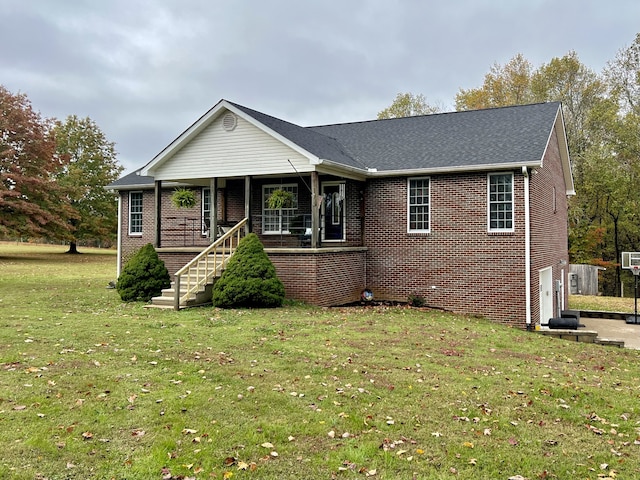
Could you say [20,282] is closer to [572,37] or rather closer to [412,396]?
[412,396]

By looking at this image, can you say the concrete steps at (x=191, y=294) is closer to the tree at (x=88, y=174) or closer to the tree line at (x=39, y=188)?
the tree line at (x=39, y=188)

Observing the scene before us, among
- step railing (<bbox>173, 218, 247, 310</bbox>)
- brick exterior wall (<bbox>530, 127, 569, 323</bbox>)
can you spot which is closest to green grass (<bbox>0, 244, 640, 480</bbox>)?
step railing (<bbox>173, 218, 247, 310</bbox>)

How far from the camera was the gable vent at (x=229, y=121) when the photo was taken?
15.0 m

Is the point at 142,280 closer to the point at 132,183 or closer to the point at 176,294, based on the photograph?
the point at 176,294

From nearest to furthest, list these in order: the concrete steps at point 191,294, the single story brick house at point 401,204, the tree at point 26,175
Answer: the concrete steps at point 191,294, the single story brick house at point 401,204, the tree at point 26,175

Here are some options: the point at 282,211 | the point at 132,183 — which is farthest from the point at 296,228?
the point at 132,183

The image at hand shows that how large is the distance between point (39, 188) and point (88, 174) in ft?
31.1

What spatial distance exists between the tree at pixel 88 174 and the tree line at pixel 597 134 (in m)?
30.1

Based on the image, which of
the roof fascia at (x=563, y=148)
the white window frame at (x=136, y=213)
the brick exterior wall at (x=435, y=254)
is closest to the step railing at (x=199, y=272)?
the brick exterior wall at (x=435, y=254)

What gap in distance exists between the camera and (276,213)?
17.8m

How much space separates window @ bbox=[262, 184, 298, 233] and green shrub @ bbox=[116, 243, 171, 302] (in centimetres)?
431

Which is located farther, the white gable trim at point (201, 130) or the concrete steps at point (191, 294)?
the white gable trim at point (201, 130)

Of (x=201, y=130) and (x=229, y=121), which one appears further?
(x=201, y=130)

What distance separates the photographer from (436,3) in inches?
696
